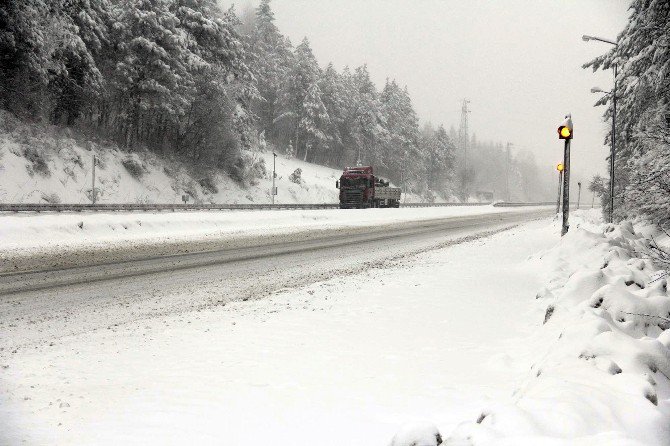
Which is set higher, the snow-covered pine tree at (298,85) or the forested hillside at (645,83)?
the snow-covered pine tree at (298,85)

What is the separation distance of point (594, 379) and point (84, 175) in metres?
34.4

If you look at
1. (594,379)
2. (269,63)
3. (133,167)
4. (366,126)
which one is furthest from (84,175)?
(366,126)

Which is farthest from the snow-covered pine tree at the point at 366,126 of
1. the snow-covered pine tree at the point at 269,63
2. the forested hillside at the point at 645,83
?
the forested hillside at the point at 645,83

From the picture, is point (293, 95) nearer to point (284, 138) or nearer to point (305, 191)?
point (284, 138)

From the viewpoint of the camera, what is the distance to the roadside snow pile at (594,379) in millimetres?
2732

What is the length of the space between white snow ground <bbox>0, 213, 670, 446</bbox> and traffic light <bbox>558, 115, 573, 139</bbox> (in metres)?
5.70

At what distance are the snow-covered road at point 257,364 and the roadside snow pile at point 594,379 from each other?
695 mm

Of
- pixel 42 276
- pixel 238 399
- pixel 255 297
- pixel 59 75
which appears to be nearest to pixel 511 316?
pixel 255 297

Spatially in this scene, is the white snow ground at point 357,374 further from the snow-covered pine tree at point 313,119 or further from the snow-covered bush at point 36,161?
Answer: the snow-covered pine tree at point 313,119

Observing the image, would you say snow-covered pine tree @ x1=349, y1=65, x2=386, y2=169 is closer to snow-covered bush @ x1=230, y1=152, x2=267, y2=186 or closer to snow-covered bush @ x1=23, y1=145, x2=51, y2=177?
snow-covered bush @ x1=230, y1=152, x2=267, y2=186

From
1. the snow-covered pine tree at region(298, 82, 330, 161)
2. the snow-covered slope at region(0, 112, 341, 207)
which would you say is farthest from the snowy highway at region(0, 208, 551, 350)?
the snow-covered pine tree at region(298, 82, 330, 161)

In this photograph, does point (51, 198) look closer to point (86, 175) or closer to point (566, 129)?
point (86, 175)

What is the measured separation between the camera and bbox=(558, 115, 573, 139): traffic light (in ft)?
40.6

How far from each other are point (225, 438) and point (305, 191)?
5236cm
